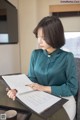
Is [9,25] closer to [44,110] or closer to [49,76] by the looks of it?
[49,76]

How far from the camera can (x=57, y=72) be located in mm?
1187

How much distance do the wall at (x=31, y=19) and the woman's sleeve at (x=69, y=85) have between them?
67.4 inches

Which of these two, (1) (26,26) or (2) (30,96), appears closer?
(2) (30,96)

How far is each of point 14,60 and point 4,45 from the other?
32 cm

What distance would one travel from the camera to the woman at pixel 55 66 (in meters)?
1.15

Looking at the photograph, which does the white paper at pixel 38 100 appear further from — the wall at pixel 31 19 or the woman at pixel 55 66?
the wall at pixel 31 19

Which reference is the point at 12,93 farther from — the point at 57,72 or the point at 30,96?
the point at 57,72

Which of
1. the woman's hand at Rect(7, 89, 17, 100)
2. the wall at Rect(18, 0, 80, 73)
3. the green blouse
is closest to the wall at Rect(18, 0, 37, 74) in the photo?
the wall at Rect(18, 0, 80, 73)

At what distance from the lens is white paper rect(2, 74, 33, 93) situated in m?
1.05

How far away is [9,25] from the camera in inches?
105

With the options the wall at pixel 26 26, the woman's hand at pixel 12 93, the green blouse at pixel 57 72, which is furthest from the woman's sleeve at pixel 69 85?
the wall at pixel 26 26

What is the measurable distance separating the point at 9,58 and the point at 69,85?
183 cm

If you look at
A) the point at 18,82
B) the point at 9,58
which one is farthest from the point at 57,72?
the point at 9,58

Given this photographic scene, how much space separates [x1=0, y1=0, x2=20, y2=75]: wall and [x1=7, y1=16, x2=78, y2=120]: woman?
1556 mm
